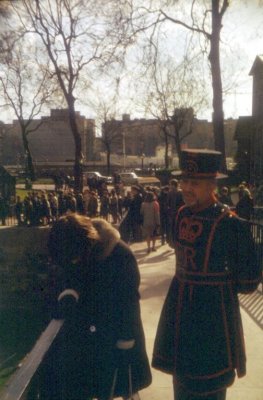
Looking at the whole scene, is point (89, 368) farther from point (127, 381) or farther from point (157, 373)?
point (157, 373)

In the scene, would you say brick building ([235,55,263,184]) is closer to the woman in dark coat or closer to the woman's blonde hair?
the woman in dark coat

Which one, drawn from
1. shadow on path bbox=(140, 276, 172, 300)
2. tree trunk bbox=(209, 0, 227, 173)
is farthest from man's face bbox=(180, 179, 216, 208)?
tree trunk bbox=(209, 0, 227, 173)

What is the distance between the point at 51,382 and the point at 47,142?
→ 9474 cm

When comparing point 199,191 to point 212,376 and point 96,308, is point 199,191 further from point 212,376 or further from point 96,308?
point 212,376

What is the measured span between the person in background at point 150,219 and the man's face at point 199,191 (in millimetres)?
9386

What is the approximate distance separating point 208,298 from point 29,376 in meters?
1.28

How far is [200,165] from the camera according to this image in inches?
135

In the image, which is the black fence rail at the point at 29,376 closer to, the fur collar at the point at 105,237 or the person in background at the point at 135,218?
the fur collar at the point at 105,237

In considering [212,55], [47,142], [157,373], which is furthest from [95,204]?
[47,142]

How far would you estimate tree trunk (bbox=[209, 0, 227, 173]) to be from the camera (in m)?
18.2

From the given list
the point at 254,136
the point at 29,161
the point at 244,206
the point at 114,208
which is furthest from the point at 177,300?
the point at 29,161

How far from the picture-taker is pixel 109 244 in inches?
132

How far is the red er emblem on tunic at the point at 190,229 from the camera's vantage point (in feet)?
11.0

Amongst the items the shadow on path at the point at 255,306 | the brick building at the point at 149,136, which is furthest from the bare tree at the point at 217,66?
the brick building at the point at 149,136
